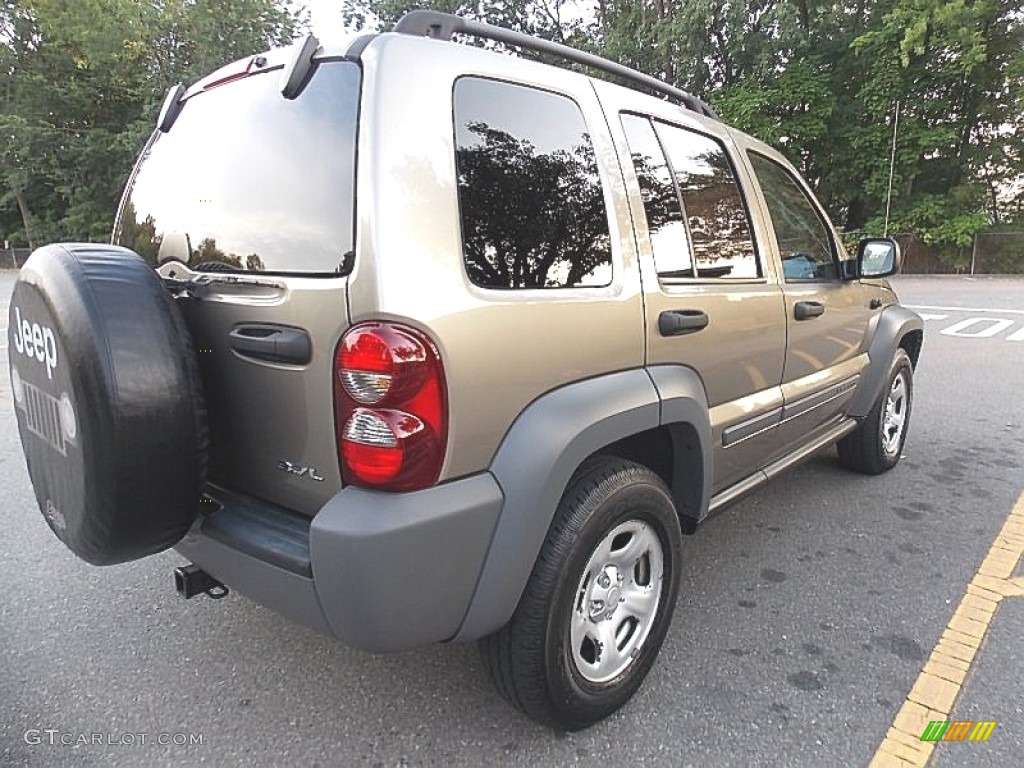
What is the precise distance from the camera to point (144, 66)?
29781 mm

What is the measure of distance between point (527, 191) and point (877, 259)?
7.81ft

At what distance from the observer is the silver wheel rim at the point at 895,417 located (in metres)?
Result: 4.18

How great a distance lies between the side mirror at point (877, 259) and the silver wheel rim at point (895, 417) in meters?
0.96

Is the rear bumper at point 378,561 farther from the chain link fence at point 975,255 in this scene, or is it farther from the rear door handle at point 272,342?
the chain link fence at point 975,255

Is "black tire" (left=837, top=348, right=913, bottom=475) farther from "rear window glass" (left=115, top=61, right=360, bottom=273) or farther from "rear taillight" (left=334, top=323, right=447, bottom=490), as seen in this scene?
"rear window glass" (left=115, top=61, right=360, bottom=273)

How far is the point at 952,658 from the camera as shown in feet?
8.04

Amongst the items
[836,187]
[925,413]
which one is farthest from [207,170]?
[836,187]

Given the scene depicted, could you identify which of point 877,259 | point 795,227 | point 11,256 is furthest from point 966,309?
point 11,256

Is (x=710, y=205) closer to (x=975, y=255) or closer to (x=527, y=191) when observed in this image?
(x=527, y=191)

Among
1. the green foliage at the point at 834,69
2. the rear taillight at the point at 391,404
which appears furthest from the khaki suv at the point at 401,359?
the green foliage at the point at 834,69

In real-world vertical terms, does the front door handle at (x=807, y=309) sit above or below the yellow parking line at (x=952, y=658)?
above

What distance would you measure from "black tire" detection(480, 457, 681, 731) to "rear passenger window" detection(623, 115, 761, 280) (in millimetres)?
773

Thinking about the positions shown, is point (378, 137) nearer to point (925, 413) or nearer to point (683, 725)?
point (683, 725)

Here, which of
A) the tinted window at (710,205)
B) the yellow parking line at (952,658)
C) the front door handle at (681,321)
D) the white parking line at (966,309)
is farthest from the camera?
the white parking line at (966,309)
